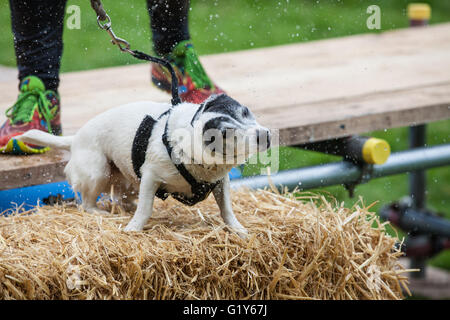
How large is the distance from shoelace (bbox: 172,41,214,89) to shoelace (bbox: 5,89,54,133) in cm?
48

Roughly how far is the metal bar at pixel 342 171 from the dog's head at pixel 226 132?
24.5 inches

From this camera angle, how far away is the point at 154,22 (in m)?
1.98

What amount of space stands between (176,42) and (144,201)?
0.59 meters

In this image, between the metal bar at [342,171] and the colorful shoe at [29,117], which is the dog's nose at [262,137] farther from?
the colorful shoe at [29,117]

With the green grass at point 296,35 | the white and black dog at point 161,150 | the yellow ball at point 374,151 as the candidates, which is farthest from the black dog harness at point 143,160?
the green grass at point 296,35

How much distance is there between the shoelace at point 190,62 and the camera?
6.60 feet

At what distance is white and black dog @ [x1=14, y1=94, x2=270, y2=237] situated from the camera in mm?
1447

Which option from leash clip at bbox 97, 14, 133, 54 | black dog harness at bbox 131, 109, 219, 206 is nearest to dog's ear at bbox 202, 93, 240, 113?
black dog harness at bbox 131, 109, 219, 206

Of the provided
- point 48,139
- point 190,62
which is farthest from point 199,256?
point 190,62

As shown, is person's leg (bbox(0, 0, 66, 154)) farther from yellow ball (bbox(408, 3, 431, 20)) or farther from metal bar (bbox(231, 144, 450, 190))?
yellow ball (bbox(408, 3, 431, 20))

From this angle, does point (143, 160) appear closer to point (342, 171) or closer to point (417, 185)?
point (342, 171)

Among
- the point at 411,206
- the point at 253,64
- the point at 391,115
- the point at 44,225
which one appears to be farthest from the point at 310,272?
the point at 411,206

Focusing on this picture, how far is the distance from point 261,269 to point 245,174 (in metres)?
0.53
